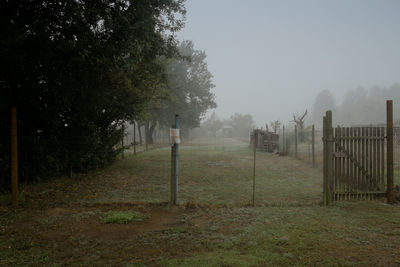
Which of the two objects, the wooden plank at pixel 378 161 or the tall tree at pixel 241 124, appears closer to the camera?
the wooden plank at pixel 378 161

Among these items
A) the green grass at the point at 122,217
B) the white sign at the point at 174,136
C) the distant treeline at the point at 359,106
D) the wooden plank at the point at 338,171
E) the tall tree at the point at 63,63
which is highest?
the distant treeline at the point at 359,106

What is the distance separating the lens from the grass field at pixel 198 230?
3578 mm

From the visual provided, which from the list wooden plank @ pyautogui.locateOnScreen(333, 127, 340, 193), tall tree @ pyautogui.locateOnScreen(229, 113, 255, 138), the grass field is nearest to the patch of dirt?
the grass field

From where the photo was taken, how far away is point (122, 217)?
204 inches

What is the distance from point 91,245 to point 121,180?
5.90 meters

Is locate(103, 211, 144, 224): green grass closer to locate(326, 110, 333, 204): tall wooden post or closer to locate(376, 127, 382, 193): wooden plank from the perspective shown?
locate(326, 110, 333, 204): tall wooden post

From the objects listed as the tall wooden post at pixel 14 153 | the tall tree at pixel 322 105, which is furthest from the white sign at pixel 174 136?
the tall tree at pixel 322 105

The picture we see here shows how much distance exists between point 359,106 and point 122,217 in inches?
4432

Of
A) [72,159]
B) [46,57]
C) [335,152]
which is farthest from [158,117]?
[335,152]

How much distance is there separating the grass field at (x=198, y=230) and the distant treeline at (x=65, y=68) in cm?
145

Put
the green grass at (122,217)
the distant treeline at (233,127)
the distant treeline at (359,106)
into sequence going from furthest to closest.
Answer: the distant treeline at (359,106) < the distant treeline at (233,127) < the green grass at (122,217)

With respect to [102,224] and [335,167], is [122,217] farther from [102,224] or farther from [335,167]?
[335,167]

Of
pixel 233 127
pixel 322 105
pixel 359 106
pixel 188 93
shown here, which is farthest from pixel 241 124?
pixel 322 105

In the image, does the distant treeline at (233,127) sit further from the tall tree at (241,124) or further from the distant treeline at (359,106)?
the distant treeline at (359,106)
